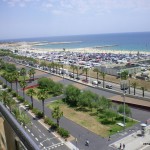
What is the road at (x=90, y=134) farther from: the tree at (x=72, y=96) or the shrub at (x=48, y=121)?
the tree at (x=72, y=96)

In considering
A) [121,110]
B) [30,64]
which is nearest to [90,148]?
[121,110]

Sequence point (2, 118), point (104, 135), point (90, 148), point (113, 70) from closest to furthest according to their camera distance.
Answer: point (2, 118)
point (90, 148)
point (104, 135)
point (113, 70)

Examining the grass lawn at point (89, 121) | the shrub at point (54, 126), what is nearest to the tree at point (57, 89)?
the grass lawn at point (89, 121)

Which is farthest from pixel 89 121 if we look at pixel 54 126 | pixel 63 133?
pixel 63 133

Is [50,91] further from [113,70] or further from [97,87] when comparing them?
[113,70]

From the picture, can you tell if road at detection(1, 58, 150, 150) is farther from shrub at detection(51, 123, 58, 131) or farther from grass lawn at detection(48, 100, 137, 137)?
shrub at detection(51, 123, 58, 131)

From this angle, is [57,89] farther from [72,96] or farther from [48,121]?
[48,121]

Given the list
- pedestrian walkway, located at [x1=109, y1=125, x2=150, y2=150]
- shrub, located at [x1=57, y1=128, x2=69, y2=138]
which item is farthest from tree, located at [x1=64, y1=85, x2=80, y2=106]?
pedestrian walkway, located at [x1=109, y1=125, x2=150, y2=150]
